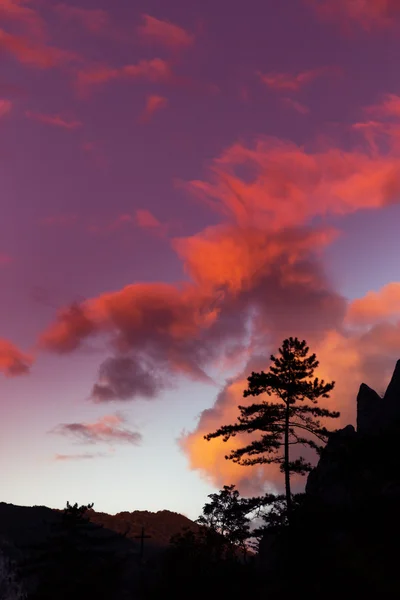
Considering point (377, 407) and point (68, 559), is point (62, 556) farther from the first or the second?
point (377, 407)

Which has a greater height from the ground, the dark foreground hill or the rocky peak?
the rocky peak

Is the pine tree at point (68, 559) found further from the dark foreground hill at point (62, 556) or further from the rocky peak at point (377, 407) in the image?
the rocky peak at point (377, 407)

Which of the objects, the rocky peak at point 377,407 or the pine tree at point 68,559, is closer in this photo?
the pine tree at point 68,559

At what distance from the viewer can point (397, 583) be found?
22.0m

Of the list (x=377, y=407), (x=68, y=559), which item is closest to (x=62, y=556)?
(x=68, y=559)

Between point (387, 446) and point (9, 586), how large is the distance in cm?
4105

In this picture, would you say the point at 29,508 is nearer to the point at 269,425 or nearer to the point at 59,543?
the point at 59,543

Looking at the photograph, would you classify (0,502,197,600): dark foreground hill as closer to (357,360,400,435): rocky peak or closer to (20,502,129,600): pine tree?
(20,502,129,600): pine tree

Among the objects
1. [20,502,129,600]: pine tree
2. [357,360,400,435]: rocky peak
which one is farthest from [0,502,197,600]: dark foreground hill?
[357,360,400,435]: rocky peak

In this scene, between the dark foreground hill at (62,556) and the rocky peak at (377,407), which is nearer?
the dark foreground hill at (62,556)

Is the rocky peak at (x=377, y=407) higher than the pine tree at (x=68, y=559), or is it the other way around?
the rocky peak at (x=377, y=407)

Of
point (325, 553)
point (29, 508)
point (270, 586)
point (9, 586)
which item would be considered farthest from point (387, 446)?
point (29, 508)

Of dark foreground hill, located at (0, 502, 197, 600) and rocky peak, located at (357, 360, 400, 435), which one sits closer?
dark foreground hill, located at (0, 502, 197, 600)

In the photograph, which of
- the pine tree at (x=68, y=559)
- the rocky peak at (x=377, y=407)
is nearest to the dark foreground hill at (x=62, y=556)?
the pine tree at (x=68, y=559)
